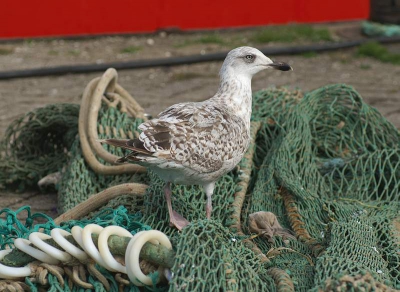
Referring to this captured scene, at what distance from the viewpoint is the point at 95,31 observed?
10797 mm

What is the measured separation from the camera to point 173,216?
12.4 ft

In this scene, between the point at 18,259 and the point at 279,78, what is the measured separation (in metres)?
5.83

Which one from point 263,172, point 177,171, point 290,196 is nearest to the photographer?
point 177,171

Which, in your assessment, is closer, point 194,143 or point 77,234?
point 77,234

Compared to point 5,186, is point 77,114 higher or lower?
higher

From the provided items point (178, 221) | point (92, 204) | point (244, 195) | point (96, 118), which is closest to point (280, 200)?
point (244, 195)

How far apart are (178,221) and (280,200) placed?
→ 2.34 feet

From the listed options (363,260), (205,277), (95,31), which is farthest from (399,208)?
(95,31)

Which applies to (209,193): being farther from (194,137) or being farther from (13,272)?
(13,272)

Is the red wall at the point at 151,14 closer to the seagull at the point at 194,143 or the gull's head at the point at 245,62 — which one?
the gull's head at the point at 245,62

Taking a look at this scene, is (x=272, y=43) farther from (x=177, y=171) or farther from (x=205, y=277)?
(x=205, y=277)

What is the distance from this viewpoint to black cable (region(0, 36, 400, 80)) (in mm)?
8570

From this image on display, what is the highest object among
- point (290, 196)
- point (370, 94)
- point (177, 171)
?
point (177, 171)

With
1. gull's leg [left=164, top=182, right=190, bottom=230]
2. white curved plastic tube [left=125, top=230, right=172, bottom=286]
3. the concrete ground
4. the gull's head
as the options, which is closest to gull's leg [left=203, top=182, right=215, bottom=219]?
gull's leg [left=164, top=182, right=190, bottom=230]
